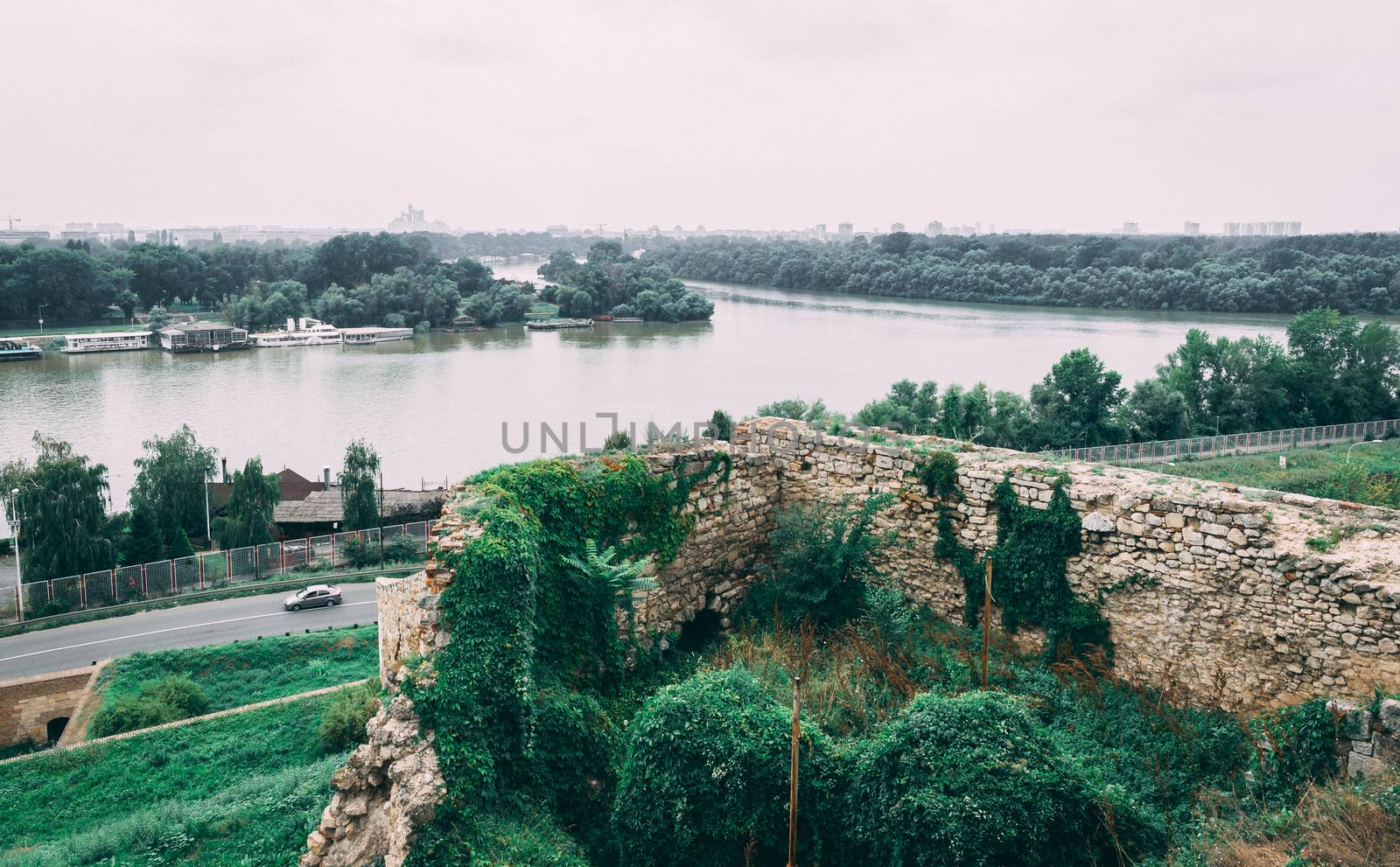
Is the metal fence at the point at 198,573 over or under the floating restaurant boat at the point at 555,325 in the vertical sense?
under

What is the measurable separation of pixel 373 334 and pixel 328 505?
36.2 meters

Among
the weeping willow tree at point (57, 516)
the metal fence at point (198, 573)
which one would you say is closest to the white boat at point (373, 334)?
the metal fence at point (198, 573)

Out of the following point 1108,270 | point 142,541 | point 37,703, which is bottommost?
point 142,541

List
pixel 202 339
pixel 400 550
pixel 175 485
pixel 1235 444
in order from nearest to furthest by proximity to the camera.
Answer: pixel 400 550 → pixel 175 485 → pixel 1235 444 → pixel 202 339

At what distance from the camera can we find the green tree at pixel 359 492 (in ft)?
89.5

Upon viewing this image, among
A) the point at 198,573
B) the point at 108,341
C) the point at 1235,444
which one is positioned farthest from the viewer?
the point at 108,341

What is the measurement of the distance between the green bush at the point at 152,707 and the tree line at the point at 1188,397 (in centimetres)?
2054

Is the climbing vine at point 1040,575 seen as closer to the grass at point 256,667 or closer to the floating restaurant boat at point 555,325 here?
the grass at point 256,667

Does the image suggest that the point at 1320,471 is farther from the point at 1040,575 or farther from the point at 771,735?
the point at 771,735

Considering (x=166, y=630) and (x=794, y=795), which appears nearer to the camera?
(x=794, y=795)

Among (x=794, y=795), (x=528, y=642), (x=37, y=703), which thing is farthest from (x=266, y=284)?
(x=794, y=795)

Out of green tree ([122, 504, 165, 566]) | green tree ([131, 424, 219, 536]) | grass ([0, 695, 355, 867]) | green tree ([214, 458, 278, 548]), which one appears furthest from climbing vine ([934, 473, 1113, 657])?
green tree ([131, 424, 219, 536])

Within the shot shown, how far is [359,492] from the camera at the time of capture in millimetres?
27234

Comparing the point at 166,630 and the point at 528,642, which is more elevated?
the point at 528,642
